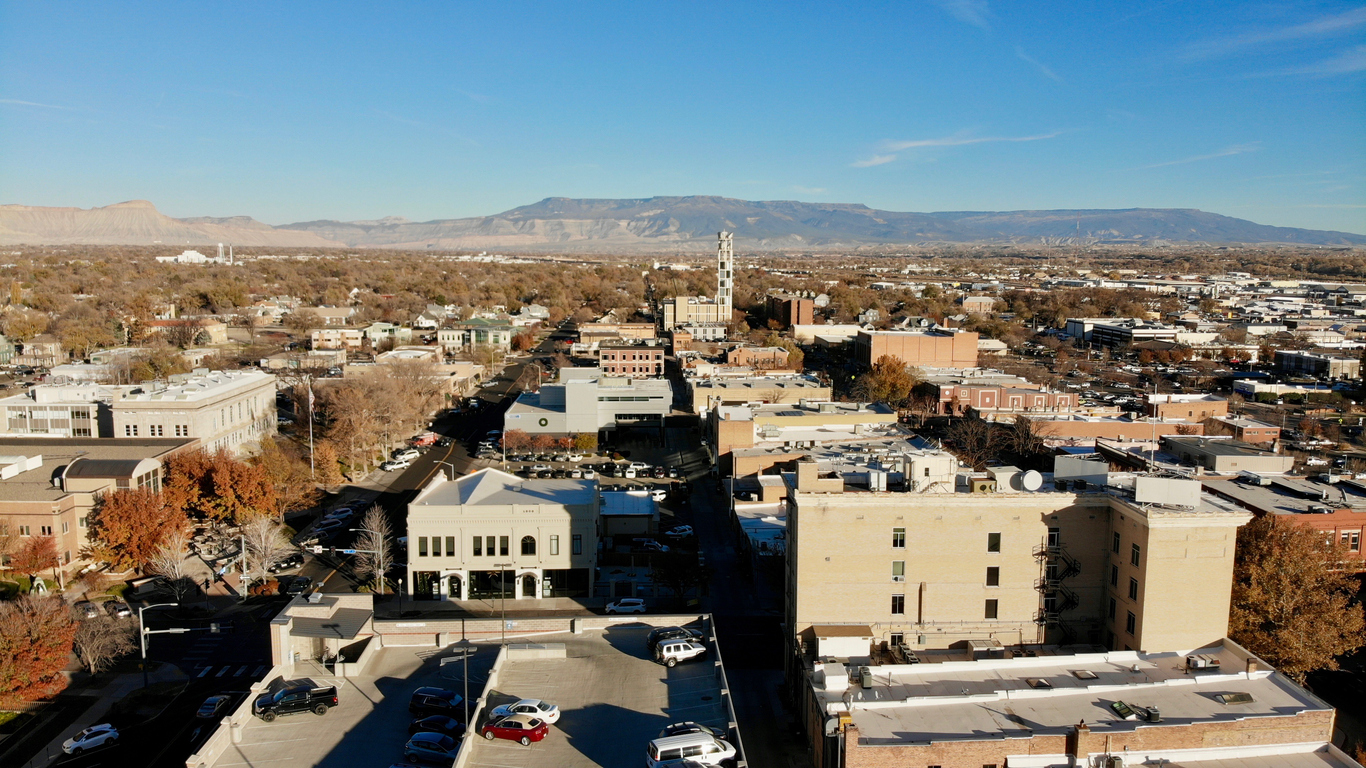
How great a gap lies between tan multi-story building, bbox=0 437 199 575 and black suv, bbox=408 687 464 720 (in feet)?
66.7

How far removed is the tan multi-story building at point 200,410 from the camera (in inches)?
1487

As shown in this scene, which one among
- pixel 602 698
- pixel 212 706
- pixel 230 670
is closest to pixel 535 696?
pixel 602 698

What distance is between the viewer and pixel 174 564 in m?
26.5

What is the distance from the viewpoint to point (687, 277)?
169 meters

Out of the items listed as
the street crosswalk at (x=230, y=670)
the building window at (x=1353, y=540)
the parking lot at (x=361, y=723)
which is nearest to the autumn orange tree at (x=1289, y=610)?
the building window at (x=1353, y=540)

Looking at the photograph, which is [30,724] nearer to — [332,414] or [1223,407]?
[332,414]

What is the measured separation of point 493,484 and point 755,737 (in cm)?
1367

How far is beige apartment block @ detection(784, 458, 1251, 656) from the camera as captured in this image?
1977 cm

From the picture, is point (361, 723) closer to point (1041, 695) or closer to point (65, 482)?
point (1041, 695)

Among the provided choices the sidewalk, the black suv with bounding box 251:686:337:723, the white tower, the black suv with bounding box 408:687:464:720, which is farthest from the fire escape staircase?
the white tower

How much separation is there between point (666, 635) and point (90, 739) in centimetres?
1270

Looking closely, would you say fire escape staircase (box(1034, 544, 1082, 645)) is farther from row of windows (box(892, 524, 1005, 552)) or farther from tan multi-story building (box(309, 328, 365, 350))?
tan multi-story building (box(309, 328, 365, 350))

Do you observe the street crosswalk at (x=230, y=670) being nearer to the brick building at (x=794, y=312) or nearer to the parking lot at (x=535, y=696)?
the parking lot at (x=535, y=696)

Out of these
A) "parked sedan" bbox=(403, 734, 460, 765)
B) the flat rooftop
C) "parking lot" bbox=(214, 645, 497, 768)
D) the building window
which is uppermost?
"parked sedan" bbox=(403, 734, 460, 765)
